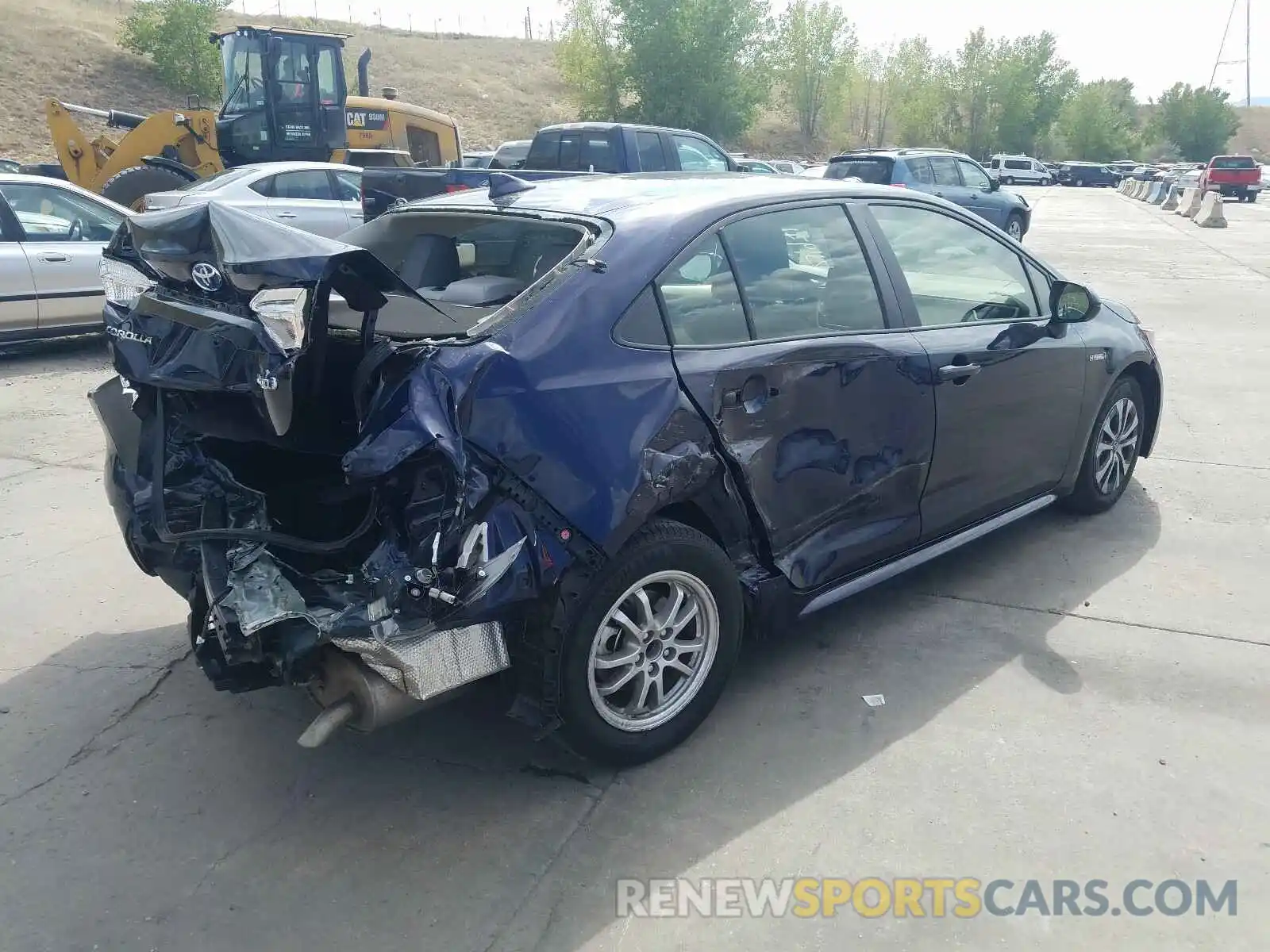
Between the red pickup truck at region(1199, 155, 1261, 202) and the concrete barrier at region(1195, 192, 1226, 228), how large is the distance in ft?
46.5

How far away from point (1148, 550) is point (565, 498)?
338 centimetres

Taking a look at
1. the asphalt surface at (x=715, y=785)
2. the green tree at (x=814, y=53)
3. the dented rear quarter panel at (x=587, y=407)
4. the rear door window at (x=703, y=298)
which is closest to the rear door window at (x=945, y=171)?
the asphalt surface at (x=715, y=785)

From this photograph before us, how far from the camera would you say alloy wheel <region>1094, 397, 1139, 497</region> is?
16.5 feet

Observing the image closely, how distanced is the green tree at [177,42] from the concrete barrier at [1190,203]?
33734 mm

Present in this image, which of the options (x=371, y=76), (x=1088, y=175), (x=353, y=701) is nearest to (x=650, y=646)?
(x=353, y=701)

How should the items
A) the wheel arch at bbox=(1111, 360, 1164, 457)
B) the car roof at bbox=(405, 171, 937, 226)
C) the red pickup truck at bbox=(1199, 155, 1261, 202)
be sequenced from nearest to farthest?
1. the car roof at bbox=(405, 171, 937, 226)
2. the wheel arch at bbox=(1111, 360, 1164, 457)
3. the red pickup truck at bbox=(1199, 155, 1261, 202)

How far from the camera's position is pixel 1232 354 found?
9312mm

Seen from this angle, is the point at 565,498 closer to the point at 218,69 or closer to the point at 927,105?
the point at 218,69

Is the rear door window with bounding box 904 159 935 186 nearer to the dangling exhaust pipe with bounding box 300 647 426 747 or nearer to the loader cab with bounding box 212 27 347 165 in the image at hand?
the loader cab with bounding box 212 27 347 165

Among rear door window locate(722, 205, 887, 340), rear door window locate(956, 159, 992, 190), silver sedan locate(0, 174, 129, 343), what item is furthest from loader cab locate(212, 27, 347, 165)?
rear door window locate(722, 205, 887, 340)

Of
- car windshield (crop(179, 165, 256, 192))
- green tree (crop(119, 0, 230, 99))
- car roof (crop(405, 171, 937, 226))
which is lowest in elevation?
car windshield (crop(179, 165, 256, 192))

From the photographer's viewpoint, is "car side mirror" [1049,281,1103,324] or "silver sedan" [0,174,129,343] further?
"silver sedan" [0,174,129,343]

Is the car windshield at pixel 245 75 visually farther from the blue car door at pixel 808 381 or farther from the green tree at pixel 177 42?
the green tree at pixel 177 42

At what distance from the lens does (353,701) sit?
2.72 metres
